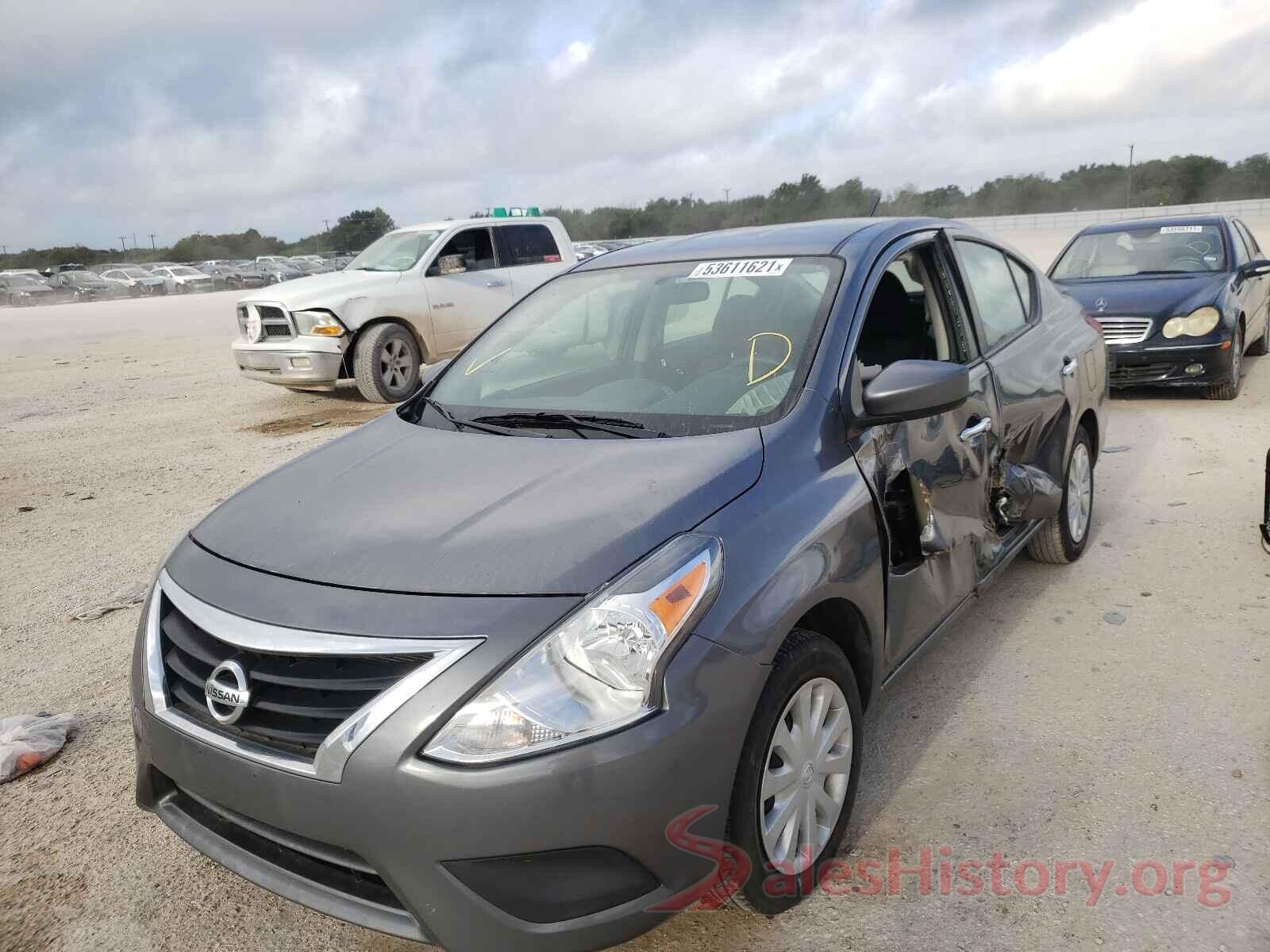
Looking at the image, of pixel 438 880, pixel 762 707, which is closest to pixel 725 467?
pixel 762 707

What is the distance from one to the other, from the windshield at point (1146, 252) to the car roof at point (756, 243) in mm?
6048

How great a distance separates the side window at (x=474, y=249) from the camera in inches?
421

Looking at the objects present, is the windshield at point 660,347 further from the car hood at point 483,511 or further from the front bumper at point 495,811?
the front bumper at point 495,811

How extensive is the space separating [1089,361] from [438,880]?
3905 millimetres

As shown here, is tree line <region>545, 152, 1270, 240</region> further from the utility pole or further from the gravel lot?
the gravel lot

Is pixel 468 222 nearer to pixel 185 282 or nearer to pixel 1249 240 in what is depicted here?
pixel 1249 240

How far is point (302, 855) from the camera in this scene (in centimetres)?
204

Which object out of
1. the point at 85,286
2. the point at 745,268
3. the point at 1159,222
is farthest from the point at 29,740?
the point at 85,286

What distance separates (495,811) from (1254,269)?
8.80 m

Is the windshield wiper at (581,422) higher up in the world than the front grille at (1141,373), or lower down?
higher up

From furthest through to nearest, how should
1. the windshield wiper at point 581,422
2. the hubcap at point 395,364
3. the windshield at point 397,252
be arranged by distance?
the windshield at point 397,252 → the hubcap at point 395,364 → the windshield wiper at point 581,422

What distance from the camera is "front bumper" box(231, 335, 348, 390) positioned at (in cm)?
961

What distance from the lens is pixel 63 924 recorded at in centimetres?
246

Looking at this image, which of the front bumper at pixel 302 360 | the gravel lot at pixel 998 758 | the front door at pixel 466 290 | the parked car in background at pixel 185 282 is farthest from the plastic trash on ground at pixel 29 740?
the parked car in background at pixel 185 282
